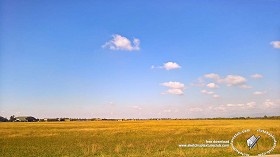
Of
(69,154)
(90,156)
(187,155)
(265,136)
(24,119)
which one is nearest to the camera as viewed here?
(187,155)

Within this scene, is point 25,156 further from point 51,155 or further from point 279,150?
Result: point 279,150

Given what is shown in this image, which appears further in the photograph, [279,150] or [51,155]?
[51,155]

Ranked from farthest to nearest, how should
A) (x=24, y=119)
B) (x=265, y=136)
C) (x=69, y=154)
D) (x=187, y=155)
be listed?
(x=24, y=119) < (x=265, y=136) < (x=69, y=154) < (x=187, y=155)

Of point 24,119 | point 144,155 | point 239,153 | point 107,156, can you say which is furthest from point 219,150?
point 24,119

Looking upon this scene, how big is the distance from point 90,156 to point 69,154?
2223mm

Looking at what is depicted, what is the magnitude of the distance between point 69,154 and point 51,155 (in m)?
1.17

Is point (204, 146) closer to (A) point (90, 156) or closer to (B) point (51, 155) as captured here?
(A) point (90, 156)

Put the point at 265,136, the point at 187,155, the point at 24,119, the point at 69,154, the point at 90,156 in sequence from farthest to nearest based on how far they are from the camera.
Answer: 1. the point at 24,119
2. the point at 265,136
3. the point at 69,154
4. the point at 90,156
5. the point at 187,155

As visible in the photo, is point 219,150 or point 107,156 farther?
point 219,150

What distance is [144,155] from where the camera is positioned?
22.1 metres

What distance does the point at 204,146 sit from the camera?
25844mm

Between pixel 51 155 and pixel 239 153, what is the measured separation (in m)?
12.0

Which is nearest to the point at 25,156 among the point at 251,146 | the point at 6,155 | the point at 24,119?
the point at 6,155

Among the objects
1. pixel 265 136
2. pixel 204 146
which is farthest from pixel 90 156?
pixel 265 136
